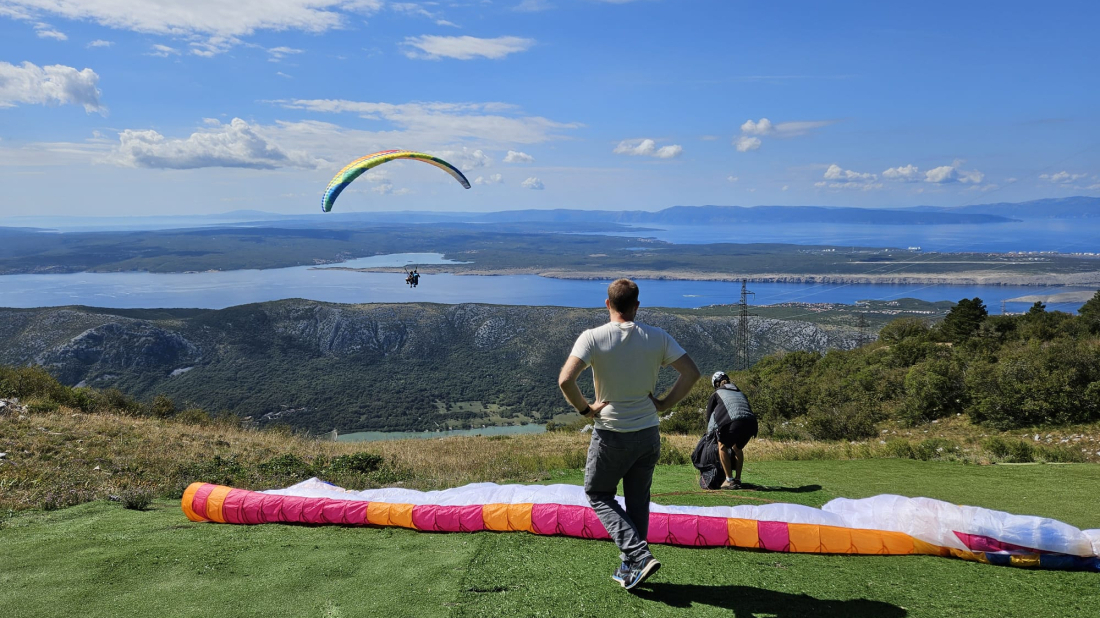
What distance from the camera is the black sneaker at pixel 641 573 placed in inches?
134

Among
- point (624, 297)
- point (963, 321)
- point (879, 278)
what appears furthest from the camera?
point (879, 278)

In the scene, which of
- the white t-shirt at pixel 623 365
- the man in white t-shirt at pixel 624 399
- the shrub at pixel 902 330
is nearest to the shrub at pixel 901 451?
the man in white t-shirt at pixel 624 399

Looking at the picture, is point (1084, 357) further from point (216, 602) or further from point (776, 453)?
point (216, 602)

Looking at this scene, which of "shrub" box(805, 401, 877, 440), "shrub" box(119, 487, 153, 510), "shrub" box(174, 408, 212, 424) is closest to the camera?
"shrub" box(119, 487, 153, 510)

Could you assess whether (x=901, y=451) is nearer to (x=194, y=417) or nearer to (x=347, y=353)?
(x=194, y=417)

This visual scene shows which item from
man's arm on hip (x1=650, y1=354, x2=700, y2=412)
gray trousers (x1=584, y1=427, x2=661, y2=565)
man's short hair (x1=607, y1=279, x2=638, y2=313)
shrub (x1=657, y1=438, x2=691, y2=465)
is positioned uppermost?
man's short hair (x1=607, y1=279, x2=638, y2=313)

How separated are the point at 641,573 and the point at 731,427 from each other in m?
3.21

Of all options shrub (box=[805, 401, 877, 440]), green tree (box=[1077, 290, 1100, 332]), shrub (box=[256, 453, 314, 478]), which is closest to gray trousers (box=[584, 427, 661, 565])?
shrub (box=[256, 453, 314, 478])

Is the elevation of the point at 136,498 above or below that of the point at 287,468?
above

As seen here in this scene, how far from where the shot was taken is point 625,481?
3.79 m

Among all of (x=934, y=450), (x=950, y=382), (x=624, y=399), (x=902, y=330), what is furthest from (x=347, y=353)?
(x=624, y=399)

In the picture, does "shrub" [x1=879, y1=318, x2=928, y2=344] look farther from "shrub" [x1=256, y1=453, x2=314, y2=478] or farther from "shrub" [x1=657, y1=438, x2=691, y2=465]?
"shrub" [x1=256, y1=453, x2=314, y2=478]

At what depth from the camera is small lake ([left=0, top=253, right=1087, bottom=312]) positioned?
13712cm

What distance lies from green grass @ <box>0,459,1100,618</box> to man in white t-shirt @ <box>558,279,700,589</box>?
351 millimetres
